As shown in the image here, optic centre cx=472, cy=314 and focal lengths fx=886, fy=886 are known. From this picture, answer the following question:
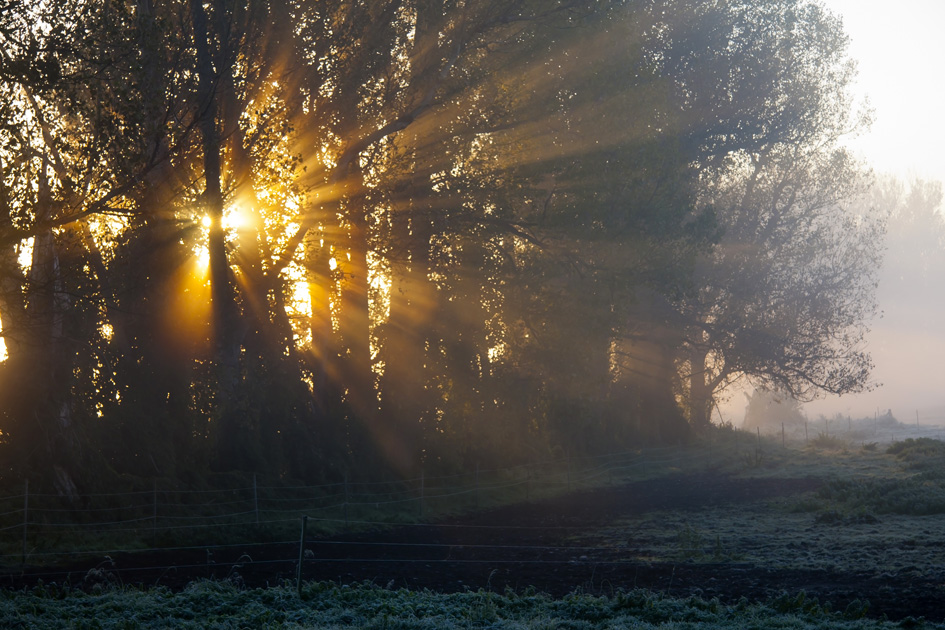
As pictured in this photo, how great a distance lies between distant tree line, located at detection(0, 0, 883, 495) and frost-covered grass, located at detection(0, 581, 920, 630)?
201 inches

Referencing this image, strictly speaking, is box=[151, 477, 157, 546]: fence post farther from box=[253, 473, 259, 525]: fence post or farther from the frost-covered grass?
the frost-covered grass

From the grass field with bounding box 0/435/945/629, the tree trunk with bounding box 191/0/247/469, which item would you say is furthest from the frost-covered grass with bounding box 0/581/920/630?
the tree trunk with bounding box 191/0/247/469

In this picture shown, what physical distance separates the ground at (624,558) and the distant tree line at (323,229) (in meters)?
4.26

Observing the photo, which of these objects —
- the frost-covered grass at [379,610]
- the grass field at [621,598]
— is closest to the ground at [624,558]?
the grass field at [621,598]

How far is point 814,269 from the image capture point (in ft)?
148

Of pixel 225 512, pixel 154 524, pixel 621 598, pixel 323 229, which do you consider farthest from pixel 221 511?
pixel 621 598

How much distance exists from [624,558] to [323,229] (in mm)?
12019

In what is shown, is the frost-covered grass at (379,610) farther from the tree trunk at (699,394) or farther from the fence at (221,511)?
the tree trunk at (699,394)

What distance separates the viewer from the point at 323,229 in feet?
78.7

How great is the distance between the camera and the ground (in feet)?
45.8

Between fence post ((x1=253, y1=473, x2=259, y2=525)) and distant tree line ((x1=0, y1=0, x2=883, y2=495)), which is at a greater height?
distant tree line ((x1=0, y1=0, x2=883, y2=495))

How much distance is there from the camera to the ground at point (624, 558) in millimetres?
13953

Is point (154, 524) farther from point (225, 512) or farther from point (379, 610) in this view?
point (379, 610)

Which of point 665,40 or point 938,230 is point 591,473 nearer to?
point 665,40
